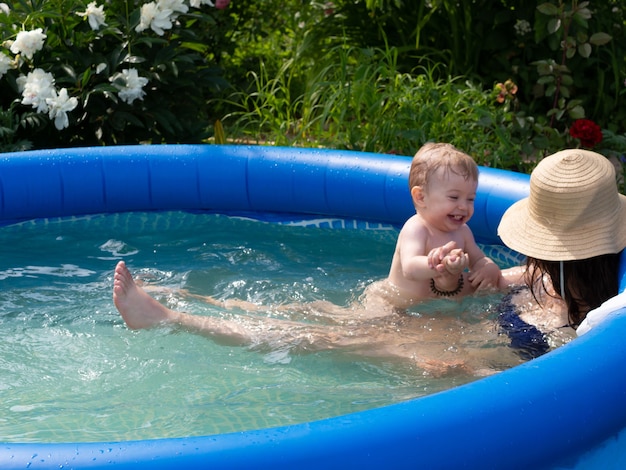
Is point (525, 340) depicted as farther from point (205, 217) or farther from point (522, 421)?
point (205, 217)

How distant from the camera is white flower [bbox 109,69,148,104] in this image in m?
5.22

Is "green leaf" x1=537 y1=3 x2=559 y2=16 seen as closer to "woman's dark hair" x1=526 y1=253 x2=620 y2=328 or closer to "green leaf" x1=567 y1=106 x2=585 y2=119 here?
"green leaf" x1=567 y1=106 x2=585 y2=119

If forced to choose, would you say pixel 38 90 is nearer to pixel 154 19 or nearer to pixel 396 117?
pixel 154 19

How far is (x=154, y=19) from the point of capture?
535cm

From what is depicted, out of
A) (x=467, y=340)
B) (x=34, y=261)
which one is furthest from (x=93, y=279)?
(x=467, y=340)

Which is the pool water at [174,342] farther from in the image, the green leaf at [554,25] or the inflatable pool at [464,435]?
the green leaf at [554,25]

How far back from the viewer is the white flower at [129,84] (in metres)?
5.22

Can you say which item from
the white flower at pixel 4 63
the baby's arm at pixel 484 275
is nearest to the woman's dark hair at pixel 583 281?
the baby's arm at pixel 484 275

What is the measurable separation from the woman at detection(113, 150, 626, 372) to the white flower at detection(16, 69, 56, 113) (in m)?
2.22

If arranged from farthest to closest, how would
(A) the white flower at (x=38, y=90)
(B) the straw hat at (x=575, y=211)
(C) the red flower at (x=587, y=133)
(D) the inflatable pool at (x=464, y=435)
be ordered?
(A) the white flower at (x=38, y=90) < (C) the red flower at (x=587, y=133) < (B) the straw hat at (x=575, y=211) < (D) the inflatable pool at (x=464, y=435)

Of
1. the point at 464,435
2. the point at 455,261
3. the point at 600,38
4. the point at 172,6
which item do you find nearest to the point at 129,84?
the point at 172,6

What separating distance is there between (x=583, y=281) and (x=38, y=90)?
125 inches

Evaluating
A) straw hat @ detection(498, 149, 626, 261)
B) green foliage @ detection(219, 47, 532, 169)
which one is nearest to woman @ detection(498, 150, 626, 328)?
straw hat @ detection(498, 149, 626, 261)

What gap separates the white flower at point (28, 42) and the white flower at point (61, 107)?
0.27 metres
